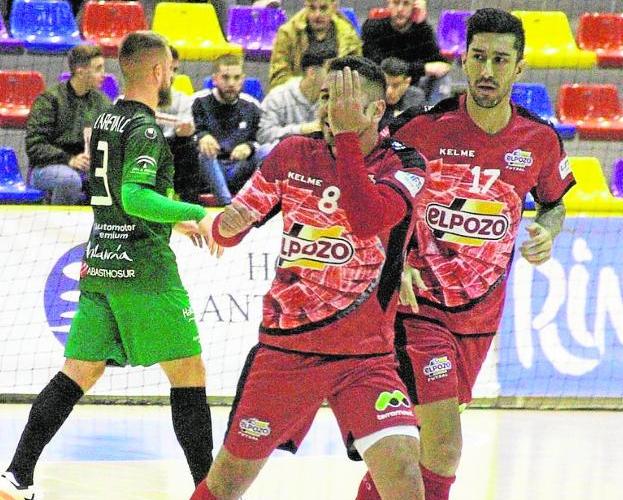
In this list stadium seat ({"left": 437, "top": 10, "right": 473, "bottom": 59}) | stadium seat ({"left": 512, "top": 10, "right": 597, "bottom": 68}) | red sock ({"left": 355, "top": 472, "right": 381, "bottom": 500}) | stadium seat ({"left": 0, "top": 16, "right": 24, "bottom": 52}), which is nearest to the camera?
red sock ({"left": 355, "top": 472, "right": 381, "bottom": 500})

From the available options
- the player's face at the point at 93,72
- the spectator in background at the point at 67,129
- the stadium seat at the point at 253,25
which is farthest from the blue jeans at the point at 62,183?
the stadium seat at the point at 253,25

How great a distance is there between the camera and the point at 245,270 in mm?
9086

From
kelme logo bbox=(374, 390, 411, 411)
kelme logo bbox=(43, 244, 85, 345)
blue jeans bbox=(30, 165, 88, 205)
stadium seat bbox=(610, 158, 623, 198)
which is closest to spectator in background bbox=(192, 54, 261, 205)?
blue jeans bbox=(30, 165, 88, 205)

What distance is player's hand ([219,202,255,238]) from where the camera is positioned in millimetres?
4324

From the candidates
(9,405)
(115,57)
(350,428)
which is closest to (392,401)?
(350,428)

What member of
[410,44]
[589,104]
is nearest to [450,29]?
[589,104]

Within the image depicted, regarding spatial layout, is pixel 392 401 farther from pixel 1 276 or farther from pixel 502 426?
pixel 1 276

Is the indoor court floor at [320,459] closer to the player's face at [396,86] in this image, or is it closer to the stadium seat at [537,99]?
the player's face at [396,86]

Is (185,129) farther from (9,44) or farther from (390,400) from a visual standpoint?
(390,400)

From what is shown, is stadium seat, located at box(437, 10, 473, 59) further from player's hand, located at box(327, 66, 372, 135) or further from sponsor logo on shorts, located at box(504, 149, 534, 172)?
player's hand, located at box(327, 66, 372, 135)

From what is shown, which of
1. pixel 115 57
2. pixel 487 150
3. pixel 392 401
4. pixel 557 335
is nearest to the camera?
pixel 392 401

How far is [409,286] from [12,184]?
547 centimetres

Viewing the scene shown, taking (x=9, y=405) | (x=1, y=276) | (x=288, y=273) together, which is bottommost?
(x=9, y=405)

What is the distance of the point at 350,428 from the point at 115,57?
25.0ft
